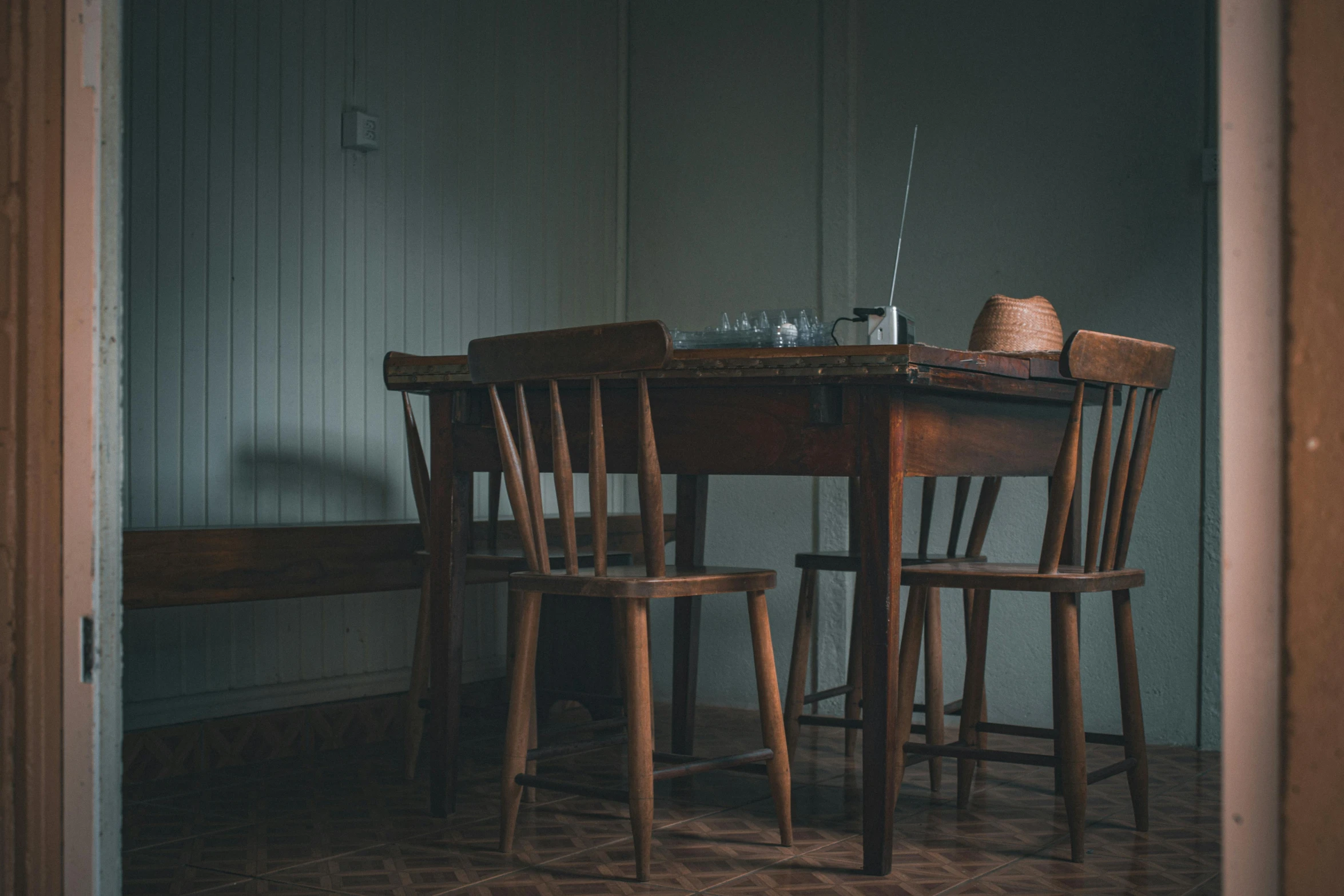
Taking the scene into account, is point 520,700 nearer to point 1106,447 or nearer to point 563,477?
point 563,477

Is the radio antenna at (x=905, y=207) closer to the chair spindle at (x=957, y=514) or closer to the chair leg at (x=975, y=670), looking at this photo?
the chair spindle at (x=957, y=514)

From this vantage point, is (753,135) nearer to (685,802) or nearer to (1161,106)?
(1161,106)

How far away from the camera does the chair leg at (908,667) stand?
243cm

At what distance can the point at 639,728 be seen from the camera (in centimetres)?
218

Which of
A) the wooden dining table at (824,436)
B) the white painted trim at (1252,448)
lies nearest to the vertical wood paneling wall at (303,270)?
the wooden dining table at (824,436)

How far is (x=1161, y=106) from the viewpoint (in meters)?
3.66

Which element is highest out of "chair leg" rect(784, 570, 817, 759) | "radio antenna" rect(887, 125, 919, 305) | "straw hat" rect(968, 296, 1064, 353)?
"radio antenna" rect(887, 125, 919, 305)

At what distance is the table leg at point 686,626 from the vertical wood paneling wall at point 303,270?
1.01m

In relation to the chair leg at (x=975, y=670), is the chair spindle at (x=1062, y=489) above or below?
above

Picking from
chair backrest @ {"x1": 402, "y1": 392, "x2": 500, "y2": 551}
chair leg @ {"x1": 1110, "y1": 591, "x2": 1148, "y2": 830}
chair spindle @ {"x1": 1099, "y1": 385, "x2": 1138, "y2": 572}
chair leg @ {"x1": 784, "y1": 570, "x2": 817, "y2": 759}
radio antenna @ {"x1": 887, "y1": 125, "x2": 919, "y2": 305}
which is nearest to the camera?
chair spindle @ {"x1": 1099, "y1": 385, "x2": 1138, "y2": 572}

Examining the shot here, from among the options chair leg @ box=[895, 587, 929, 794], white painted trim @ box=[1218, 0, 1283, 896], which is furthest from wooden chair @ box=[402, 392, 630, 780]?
white painted trim @ box=[1218, 0, 1283, 896]

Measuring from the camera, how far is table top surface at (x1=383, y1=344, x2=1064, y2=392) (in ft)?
7.07

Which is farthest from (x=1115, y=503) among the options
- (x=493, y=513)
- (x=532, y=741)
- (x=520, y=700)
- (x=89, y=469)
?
(x=89, y=469)

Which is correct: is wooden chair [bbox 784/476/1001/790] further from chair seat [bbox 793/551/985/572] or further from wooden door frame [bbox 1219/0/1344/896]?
wooden door frame [bbox 1219/0/1344/896]
